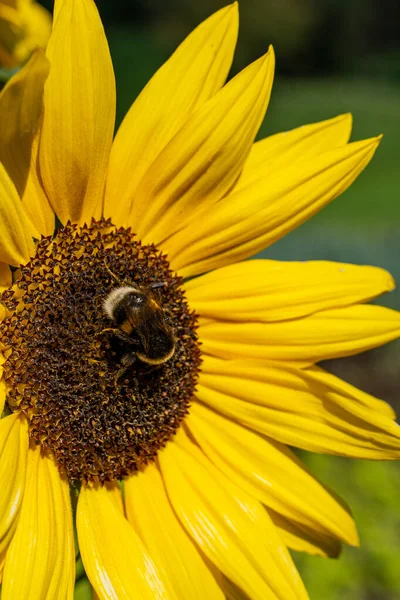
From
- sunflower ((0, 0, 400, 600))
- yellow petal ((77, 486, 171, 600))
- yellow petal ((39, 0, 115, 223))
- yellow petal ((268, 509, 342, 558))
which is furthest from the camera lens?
yellow petal ((268, 509, 342, 558))

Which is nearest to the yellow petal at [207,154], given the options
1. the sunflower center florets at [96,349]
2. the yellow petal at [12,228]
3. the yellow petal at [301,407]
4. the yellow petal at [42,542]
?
the sunflower center florets at [96,349]

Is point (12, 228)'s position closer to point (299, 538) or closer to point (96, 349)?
point (96, 349)

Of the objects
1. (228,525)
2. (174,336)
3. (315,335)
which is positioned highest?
(174,336)

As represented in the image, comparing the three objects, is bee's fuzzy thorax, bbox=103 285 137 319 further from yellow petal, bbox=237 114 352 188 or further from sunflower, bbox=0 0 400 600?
yellow petal, bbox=237 114 352 188

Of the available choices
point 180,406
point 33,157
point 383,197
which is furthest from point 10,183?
point 383,197

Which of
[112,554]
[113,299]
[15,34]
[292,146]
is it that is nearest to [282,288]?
[292,146]

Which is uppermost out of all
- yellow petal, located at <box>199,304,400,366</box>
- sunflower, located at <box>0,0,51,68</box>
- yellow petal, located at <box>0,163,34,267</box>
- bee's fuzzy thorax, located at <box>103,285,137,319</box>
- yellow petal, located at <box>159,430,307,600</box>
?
sunflower, located at <box>0,0,51,68</box>

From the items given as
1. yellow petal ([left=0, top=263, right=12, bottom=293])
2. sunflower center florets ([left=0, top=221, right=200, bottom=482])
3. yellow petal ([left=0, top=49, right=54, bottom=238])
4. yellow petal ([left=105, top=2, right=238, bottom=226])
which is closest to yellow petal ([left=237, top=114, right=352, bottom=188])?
yellow petal ([left=105, top=2, right=238, bottom=226])
